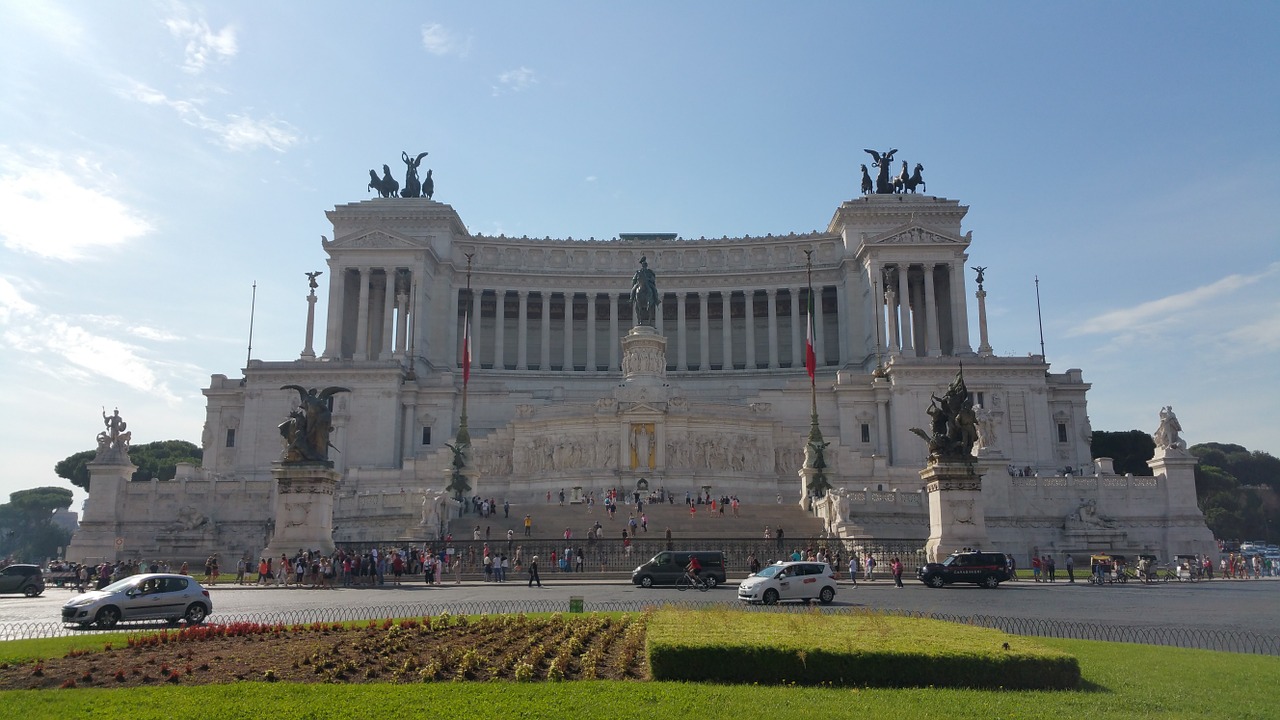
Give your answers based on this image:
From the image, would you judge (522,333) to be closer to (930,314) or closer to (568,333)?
(568,333)

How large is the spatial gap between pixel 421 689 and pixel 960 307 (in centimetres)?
8355

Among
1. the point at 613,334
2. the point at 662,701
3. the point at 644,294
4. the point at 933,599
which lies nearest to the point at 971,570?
the point at 933,599

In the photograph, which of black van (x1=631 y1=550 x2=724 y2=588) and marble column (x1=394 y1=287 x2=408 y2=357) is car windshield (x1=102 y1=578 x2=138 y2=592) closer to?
black van (x1=631 y1=550 x2=724 y2=588)

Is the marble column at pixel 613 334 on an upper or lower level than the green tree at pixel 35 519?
upper

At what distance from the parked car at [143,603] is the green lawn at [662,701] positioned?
37.5 ft

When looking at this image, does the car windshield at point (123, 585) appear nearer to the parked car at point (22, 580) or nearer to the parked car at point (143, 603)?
the parked car at point (143, 603)

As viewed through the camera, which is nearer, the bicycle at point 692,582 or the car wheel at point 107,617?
the car wheel at point 107,617

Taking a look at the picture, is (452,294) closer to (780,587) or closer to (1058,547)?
(1058,547)

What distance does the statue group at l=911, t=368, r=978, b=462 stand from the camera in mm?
34312

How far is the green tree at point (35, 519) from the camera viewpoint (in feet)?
390

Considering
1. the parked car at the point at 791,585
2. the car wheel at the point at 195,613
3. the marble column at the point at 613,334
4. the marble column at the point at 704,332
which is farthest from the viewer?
the marble column at the point at 613,334

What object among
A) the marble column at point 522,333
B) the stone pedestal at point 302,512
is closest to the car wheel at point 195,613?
the stone pedestal at point 302,512

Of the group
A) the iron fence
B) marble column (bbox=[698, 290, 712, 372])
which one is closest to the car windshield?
the iron fence

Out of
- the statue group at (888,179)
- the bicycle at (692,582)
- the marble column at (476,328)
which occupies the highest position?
the statue group at (888,179)
